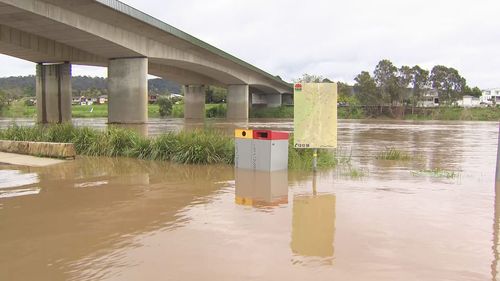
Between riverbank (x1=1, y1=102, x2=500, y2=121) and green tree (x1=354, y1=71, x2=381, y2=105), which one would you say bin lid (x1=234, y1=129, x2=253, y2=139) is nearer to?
riverbank (x1=1, y1=102, x2=500, y2=121)

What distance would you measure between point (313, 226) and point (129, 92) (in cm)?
3265

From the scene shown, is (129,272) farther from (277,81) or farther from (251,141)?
(277,81)

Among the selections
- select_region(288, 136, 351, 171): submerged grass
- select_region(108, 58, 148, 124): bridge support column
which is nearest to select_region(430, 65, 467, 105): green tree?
select_region(108, 58, 148, 124): bridge support column

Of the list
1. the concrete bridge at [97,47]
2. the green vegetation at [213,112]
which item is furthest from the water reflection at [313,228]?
the green vegetation at [213,112]

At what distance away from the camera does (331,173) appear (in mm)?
11312

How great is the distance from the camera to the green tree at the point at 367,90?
83.9m

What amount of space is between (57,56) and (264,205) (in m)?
33.9

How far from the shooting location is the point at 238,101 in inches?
2685

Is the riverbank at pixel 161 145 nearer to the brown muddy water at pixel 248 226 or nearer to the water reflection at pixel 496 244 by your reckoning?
the brown muddy water at pixel 248 226

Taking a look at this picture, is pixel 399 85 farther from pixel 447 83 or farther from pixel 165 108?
pixel 165 108

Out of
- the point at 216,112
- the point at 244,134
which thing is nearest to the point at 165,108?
the point at 216,112

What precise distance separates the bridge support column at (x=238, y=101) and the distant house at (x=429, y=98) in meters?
36.5

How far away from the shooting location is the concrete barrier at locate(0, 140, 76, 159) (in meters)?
13.9

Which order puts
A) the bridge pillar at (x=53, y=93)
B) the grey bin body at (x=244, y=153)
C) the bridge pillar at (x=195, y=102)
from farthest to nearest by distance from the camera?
the bridge pillar at (x=195, y=102) < the bridge pillar at (x=53, y=93) < the grey bin body at (x=244, y=153)
